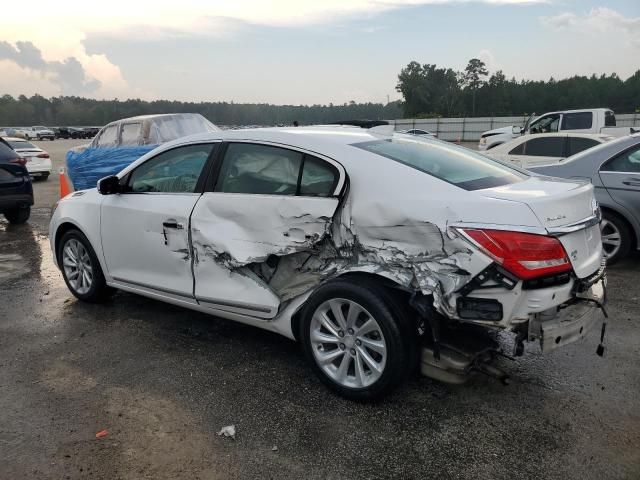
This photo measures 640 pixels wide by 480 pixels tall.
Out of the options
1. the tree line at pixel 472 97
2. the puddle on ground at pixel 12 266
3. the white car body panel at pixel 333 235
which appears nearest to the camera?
the white car body panel at pixel 333 235

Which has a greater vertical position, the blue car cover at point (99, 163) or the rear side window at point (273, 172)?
the rear side window at point (273, 172)

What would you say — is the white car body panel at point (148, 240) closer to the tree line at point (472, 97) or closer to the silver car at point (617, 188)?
the silver car at point (617, 188)

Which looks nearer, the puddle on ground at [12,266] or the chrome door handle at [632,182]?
the chrome door handle at [632,182]

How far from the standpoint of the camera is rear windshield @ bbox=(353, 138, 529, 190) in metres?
3.12

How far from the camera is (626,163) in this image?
5.88 m

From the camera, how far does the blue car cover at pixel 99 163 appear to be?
9.67 metres

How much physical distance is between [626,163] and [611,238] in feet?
2.80

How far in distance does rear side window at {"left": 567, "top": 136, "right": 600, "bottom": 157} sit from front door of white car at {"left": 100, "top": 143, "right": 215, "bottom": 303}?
7027 mm

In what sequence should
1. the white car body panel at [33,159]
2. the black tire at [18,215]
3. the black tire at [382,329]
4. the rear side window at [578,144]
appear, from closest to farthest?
1. the black tire at [382,329]
2. the rear side window at [578,144]
3. the black tire at [18,215]
4. the white car body panel at [33,159]

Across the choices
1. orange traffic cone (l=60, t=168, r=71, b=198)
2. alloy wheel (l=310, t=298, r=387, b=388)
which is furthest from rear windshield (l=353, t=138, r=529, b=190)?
orange traffic cone (l=60, t=168, r=71, b=198)

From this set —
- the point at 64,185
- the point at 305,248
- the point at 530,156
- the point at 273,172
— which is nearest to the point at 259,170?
the point at 273,172

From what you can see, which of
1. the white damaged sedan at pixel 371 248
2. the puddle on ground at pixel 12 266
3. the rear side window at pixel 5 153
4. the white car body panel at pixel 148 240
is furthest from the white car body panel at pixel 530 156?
the rear side window at pixel 5 153

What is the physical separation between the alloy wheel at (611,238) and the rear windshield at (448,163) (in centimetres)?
285

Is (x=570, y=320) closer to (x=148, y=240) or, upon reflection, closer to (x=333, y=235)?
(x=333, y=235)
